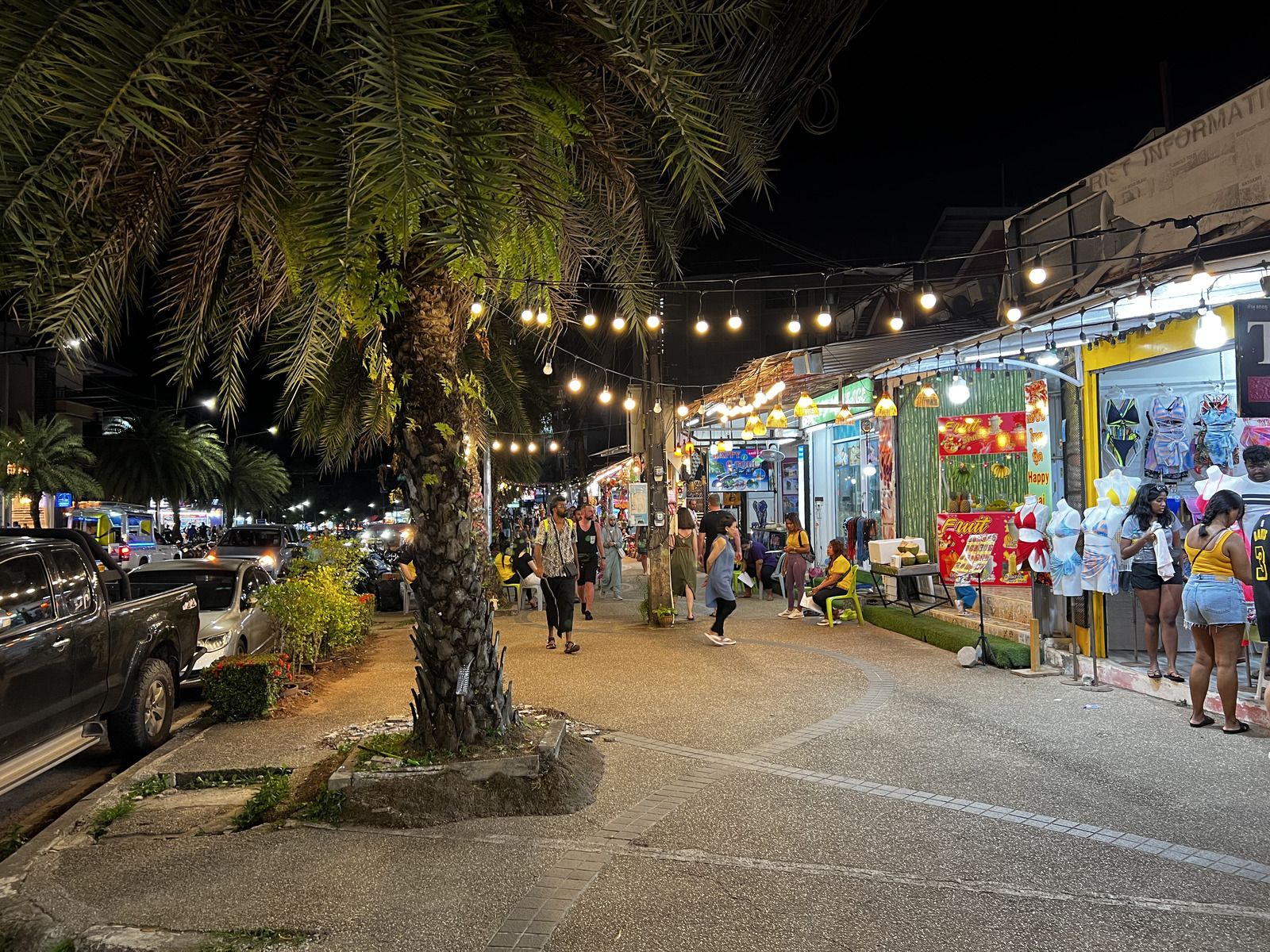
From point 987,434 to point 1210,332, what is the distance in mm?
7657

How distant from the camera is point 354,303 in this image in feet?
16.2

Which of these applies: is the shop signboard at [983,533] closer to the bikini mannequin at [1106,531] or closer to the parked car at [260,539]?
the bikini mannequin at [1106,531]

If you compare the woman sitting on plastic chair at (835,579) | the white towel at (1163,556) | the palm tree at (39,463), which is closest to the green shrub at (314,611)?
the woman sitting on plastic chair at (835,579)

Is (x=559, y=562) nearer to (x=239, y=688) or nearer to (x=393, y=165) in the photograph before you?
(x=239, y=688)

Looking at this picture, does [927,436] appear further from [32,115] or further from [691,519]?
[32,115]

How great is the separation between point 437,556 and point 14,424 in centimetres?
3575

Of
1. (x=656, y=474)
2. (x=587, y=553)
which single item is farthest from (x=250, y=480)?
(x=656, y=474)

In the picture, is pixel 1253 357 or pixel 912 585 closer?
pixel 1253 357

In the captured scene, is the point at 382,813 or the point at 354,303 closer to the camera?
the point at 354,303

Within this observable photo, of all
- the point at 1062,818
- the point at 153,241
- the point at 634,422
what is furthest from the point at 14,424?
the point at 1062,818

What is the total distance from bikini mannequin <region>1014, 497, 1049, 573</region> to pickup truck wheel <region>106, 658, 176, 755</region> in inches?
342

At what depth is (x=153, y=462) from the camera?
36.5 m

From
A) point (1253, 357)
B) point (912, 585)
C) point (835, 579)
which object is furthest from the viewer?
point (912, 585)

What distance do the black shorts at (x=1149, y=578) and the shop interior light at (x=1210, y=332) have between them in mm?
2130
